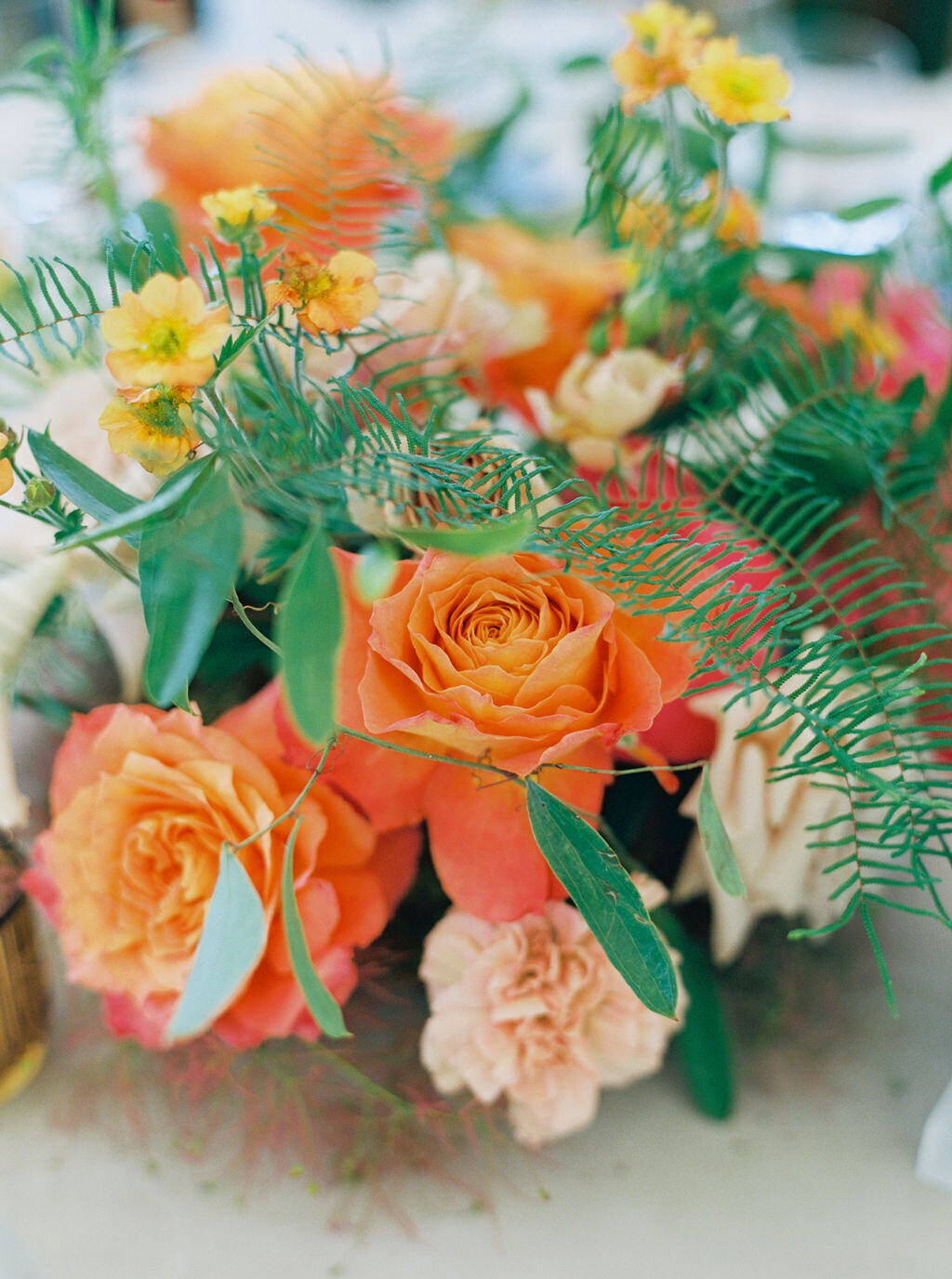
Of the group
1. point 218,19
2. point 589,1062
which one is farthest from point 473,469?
point 218,19

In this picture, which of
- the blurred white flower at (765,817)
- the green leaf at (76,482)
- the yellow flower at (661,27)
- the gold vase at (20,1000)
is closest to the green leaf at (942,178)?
the yellow flower at (661,27)

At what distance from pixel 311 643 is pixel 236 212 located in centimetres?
15

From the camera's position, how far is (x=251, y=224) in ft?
0.90

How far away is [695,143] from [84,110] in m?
0.27

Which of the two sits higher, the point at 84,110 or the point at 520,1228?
the point at 84,110

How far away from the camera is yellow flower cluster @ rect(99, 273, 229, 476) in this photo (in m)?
0.22

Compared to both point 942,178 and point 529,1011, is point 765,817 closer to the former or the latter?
point 529,1011

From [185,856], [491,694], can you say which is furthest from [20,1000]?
[491,694]

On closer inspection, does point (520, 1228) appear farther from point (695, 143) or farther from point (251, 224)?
point (695, 143)

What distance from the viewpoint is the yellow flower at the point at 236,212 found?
271 millimetres

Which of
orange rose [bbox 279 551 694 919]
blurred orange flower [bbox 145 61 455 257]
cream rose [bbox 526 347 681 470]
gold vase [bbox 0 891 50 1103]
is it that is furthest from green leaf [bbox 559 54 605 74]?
gold vase [bbox 0 891 50 1103]

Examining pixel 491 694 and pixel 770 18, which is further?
pixel 770 18

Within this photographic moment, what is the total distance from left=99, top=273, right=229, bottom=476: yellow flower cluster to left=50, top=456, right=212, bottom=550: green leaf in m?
0.01

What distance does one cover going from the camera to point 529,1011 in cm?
30
